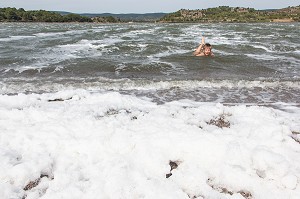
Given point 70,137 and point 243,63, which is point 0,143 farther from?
point 243,63

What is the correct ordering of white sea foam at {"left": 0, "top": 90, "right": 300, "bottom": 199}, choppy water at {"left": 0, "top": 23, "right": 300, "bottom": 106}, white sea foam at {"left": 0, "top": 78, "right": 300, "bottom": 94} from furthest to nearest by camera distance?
white sea foam at {"left": 0, "top": 78, "right": 300, "bottom": 94} → choppy water at {"left": 0, "top": 23, "right": 300, "bottom": 106} → white sea foam at {"left": 0, "top": 90, "right": 300, "bottom": 199}

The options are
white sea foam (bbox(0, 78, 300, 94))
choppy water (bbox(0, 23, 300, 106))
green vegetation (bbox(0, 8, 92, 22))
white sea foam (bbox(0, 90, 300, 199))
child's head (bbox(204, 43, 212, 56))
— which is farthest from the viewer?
green vegetation (bbox(0, 8, 92, 22))

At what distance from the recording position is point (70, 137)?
4871 mm

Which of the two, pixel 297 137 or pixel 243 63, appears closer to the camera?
pixel 297 137

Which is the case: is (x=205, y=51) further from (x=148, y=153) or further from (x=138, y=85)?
(x=148, y=153)

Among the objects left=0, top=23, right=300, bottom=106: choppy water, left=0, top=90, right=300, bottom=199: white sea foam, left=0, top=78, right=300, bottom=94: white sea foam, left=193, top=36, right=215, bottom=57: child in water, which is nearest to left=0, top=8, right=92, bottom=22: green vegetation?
left=0, top=23, right=300, bottom=106: choppy water

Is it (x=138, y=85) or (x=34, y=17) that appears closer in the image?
(x=138, y=85)

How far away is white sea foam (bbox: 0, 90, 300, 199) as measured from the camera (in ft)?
12.2

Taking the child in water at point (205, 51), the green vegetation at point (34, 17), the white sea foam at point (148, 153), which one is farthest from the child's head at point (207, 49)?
the green vegetation at point (34, 17)

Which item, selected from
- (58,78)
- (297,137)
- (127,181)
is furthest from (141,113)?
(58,78)

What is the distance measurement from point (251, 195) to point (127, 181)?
1.49 meters

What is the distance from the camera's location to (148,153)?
14.4 feet

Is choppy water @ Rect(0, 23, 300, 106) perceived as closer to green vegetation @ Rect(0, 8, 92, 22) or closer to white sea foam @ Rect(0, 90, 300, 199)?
A: white sea foam @ Rect(0, 90, 300, 199)

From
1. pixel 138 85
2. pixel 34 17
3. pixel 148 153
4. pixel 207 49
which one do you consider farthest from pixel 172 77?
pixel 34 17
